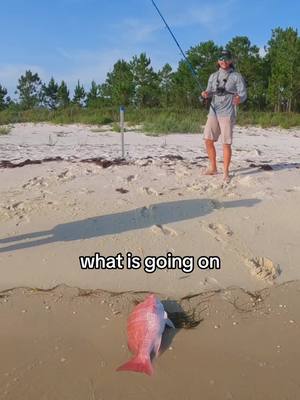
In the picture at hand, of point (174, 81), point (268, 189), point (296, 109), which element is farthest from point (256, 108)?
point (268, 189)

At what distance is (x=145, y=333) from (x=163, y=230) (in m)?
1.85

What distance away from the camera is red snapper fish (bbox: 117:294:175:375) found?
2.58 meters

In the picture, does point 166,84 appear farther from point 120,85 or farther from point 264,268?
point 264,268

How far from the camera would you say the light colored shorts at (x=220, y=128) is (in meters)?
5.92

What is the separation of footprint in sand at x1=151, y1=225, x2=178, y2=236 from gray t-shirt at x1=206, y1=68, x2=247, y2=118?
→ 2.07 metres

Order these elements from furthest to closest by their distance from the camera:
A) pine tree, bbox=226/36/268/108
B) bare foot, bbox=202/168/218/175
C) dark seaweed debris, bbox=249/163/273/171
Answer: pine tree, bbox=226/36/268/108 < dark seaweed debris, bbox=249/163/273/171 < bare foot, bbox=202/168/218/175

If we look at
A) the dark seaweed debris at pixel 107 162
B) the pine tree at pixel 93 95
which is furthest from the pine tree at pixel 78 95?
the dark seaweed debris at pixel 107 162

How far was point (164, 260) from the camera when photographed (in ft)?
13.1

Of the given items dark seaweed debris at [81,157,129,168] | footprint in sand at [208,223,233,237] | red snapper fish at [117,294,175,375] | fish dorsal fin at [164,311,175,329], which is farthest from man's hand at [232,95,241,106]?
fish dorsal fin at [164,311,175,329]

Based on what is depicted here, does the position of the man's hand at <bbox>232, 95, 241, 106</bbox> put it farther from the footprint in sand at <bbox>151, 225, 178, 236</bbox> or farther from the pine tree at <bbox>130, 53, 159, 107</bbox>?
the pine tree at <bbox>130, 53, 159, 107</bbox>

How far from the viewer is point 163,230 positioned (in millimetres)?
4547

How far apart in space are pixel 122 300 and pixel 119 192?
→ 2495mm

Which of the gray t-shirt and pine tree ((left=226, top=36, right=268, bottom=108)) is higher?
pine tree ((left=226, top=36, right=268, bottom=108))

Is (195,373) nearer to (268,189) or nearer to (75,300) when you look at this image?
(75,300)
